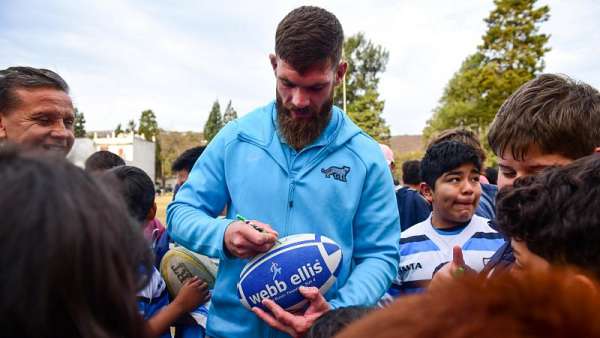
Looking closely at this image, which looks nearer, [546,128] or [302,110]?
[546,128]

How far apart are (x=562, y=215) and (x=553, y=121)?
85 centimetres

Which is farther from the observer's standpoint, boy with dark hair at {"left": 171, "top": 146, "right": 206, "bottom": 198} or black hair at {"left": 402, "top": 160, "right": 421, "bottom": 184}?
black hair at {"left": 402, "top": 160, "right": 421, "bottom": 184}

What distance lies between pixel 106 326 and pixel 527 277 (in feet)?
2.70

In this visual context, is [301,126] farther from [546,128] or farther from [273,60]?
[546,128]

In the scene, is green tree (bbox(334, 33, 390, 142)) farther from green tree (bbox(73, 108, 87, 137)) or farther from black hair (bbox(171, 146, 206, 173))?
black hair (bbox(171, 146, 206, 173))

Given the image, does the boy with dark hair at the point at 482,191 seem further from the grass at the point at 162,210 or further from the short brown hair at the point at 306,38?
the grass at the point at 162,210

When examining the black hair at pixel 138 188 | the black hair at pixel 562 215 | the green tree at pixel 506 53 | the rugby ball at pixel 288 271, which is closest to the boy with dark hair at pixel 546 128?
the black hair at pixel 562 215

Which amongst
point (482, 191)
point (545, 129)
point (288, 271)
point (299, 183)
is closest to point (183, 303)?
point (288, 271)

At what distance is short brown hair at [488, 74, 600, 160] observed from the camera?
7.43ft

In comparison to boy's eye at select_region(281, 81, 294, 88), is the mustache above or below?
below

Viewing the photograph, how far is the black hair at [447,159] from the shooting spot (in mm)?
3924

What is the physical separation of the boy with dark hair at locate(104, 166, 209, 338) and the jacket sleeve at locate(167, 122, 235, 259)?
22.2 inches

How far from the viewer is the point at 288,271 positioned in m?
2.38

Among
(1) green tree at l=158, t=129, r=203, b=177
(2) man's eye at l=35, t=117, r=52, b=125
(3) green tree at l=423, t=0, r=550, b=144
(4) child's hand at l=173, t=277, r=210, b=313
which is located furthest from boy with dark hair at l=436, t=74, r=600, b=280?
(1) green tree at l=158, t=129, r=203, b=177
